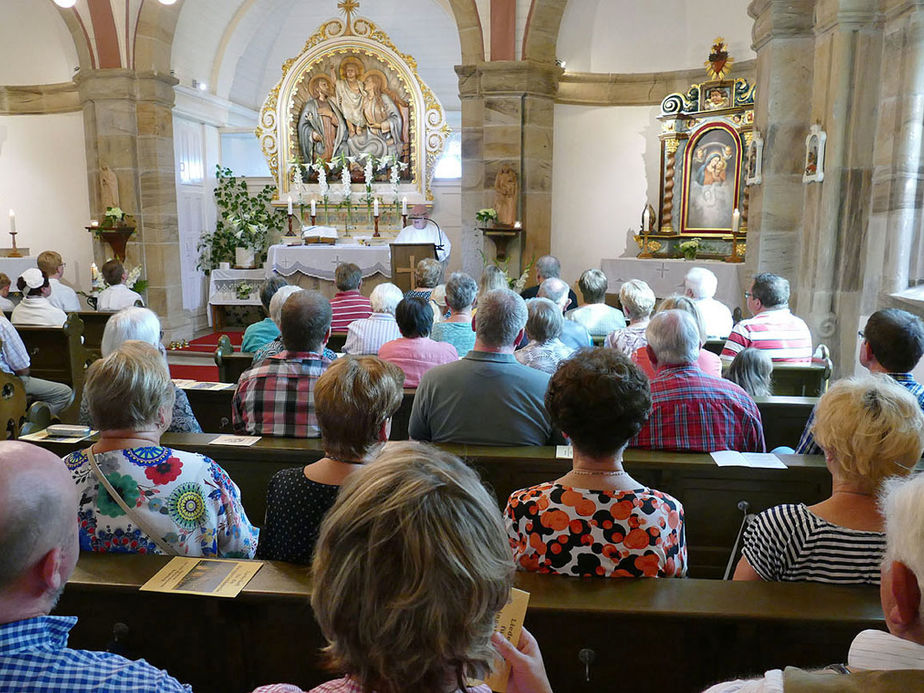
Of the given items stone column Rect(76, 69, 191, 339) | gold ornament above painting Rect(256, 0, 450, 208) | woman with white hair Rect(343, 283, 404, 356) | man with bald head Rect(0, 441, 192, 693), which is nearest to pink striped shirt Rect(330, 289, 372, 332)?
woman with white hair Rect(343, 283, 404, 356)

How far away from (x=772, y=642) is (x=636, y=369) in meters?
0.76

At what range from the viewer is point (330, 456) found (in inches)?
89.1

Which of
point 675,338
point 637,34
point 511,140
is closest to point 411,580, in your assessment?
point 675,338

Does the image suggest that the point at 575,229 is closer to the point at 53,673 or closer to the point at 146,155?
the point at 146,155

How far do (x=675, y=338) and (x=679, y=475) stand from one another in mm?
589

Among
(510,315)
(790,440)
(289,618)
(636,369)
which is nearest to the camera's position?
(289,618)

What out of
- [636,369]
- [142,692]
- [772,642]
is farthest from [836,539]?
[142,692]

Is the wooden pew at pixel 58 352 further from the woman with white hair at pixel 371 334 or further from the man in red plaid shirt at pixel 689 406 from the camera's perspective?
the man in red plaid shirt at pixel 689 406

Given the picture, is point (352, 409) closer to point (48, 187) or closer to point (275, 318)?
point (275, 318)

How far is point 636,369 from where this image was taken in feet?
7.17

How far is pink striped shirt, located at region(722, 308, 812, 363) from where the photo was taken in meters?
4.93

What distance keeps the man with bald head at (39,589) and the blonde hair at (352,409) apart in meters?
0.96

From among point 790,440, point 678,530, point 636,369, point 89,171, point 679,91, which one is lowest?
point 790,440

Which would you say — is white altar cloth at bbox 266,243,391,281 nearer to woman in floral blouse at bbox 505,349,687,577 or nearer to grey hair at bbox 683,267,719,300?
grey hair at bbox 683,267,719,300
